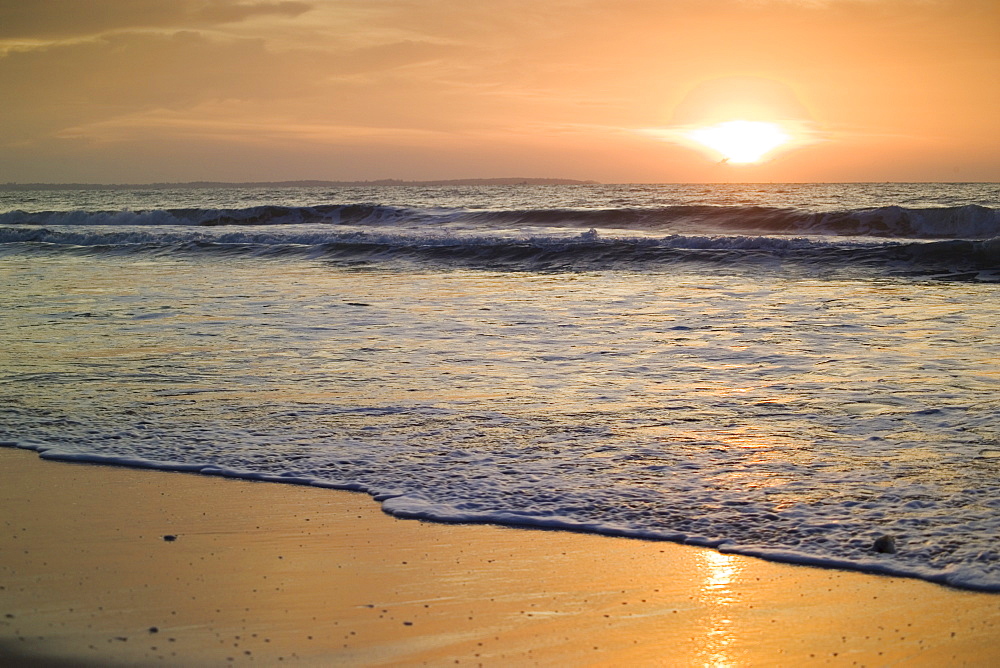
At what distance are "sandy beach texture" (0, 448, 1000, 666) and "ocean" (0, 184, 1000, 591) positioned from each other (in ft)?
0.86

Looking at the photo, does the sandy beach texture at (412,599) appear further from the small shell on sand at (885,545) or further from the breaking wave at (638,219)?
the breaking wave at (638,219)

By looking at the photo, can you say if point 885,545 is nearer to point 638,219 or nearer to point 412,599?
point 412,599

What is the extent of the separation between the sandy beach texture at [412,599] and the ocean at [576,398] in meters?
0.26

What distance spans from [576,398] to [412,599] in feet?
10.4

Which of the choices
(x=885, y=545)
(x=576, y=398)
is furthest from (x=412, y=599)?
A: (x=576, y=398)

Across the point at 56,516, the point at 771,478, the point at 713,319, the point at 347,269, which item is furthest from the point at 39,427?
the point at 347,269

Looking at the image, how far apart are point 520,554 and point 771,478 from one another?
1.57 meters

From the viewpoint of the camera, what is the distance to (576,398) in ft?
20.3

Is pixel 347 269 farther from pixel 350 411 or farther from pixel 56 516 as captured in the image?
pixel 56 516

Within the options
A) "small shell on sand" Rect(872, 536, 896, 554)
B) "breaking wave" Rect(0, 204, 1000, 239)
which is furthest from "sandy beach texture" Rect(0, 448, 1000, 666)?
"breaking wave" Rect(0, 204, 1000, 239)

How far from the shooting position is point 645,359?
757 centimetres

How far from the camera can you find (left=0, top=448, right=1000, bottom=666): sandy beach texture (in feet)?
9.27

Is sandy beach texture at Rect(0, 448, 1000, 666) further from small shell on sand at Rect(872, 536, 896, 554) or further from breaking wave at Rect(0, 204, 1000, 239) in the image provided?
breaking wave at Rect(0, 204, 1000, 239)

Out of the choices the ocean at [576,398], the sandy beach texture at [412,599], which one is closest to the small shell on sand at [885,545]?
the ocean at [576,398]
